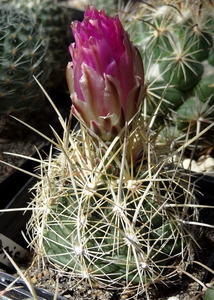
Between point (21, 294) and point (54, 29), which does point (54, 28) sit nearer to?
point (54, 29)

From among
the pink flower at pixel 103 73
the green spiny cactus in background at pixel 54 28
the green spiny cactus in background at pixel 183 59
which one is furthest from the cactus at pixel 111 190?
the green spiny cactus in background at pixel 54 28

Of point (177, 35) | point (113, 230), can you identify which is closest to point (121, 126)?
point (113, 230)

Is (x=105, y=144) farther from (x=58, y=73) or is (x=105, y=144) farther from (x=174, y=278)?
(x=58, y=73)

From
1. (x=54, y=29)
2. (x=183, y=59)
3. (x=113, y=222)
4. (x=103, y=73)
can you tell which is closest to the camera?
(x=103, y=73)

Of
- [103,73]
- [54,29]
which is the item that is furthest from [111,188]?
[54,29]

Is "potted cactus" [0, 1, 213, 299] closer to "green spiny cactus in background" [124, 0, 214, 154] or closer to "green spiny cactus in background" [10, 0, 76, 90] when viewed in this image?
"green spiny cactus in background" [124, 0, 214, 154]

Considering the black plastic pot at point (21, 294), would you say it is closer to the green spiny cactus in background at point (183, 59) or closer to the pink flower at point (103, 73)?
the pink flower at point (103, 73)

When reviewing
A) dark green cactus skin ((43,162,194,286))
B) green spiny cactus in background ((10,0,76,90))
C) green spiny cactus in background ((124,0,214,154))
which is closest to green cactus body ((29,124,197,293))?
dark green cactus skin ((43,162,194,286))
